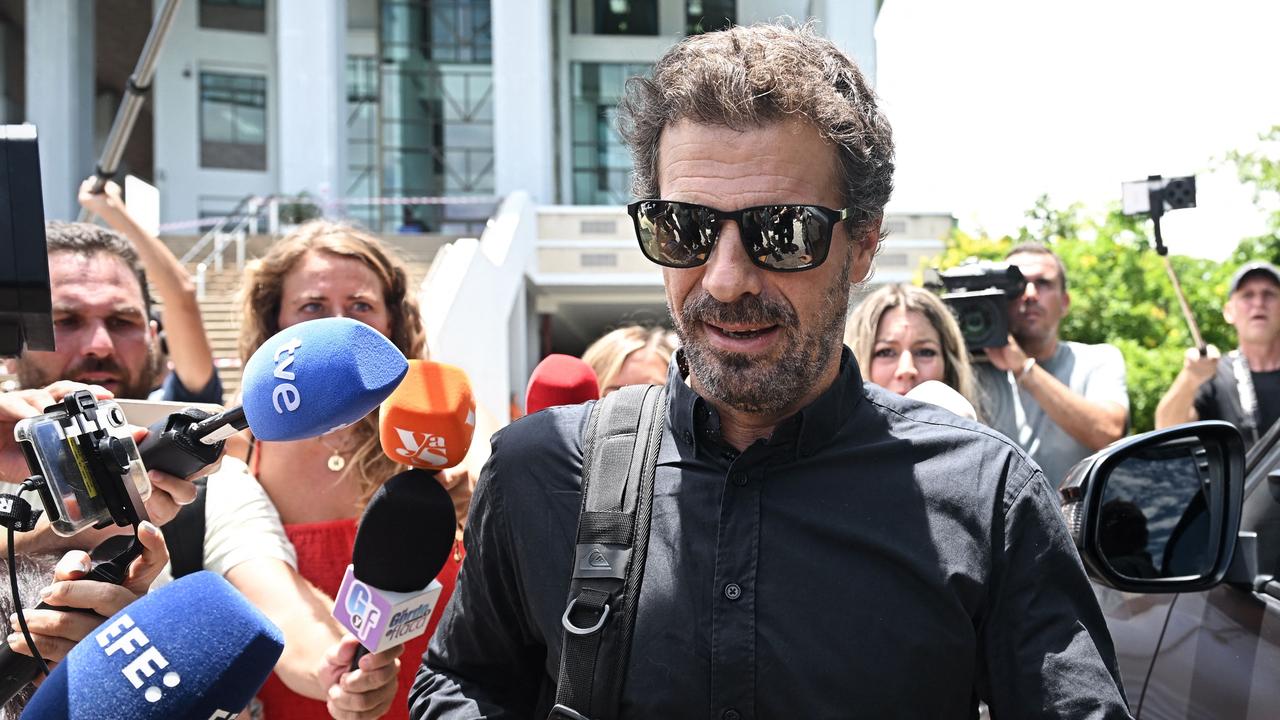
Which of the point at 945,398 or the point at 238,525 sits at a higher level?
the point at 945,398

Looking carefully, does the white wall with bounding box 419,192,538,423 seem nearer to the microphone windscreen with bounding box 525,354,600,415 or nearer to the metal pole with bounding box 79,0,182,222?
the metal pole with bounding box 79,0,182,222

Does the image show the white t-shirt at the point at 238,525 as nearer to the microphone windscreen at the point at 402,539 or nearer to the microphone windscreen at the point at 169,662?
the microphone windscreen at the point at 402,539

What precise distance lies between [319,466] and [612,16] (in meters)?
29.5

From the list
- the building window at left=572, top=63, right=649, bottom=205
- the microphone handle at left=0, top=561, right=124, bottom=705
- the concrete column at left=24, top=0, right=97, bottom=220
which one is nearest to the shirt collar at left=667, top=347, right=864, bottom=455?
the microphone handle at left=0, top=561, right=124, bottom=705

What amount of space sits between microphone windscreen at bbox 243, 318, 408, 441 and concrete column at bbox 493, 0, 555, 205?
21078 mm

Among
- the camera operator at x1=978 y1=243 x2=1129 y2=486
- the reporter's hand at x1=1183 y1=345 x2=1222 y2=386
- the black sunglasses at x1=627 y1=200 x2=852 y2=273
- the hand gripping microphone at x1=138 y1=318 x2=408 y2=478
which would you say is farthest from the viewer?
the reporter's hand at x1=1183 y1=345 x2=1222 y2=386

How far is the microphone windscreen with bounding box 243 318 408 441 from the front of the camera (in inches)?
60.6

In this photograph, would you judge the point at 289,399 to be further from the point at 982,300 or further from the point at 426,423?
the point at 982,300

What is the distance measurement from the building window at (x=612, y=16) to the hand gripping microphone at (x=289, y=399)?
30143mm

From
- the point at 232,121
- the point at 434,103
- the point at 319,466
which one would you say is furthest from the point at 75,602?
the point at 434,103

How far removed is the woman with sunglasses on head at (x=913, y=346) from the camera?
3.83 meters

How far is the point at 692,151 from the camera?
187 centimetres

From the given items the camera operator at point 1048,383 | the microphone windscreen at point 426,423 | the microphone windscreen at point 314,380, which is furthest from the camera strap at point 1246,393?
the microphone windscreen at point 314,380

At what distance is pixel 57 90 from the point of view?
74.0 ft
